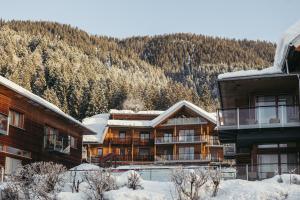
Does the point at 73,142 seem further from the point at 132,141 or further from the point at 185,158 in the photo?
the point at 132,141

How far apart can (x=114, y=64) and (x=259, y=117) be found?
145 m

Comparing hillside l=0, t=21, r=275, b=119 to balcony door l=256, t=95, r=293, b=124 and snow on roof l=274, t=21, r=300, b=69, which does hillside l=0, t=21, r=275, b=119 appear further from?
snow on roof l=274, t=21, r=300, b=69

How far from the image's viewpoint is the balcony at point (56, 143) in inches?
1374

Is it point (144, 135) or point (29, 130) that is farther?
point (144, 135)

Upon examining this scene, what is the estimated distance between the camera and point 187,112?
2440 inches

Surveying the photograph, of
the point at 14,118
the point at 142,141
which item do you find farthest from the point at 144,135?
the point at 14,118

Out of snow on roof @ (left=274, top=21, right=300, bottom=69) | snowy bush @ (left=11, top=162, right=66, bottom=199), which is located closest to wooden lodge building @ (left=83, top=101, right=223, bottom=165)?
snowy bush @ (left=11, top=162, right=66, bottom=199)

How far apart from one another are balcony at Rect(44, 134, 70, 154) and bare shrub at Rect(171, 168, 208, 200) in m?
16.5

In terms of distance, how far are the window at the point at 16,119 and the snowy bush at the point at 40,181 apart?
8.71 meters

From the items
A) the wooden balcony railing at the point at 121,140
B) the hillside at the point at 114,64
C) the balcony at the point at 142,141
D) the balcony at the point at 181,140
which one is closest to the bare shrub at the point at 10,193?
the balcony at the point at 181,140

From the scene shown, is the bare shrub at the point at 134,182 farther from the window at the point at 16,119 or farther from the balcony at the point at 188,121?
the balcony at the point at 188,121

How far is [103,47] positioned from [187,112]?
396 ft

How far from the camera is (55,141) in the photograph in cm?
3559

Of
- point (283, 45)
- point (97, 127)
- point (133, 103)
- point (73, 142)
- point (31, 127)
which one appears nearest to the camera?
point (283, 45)
